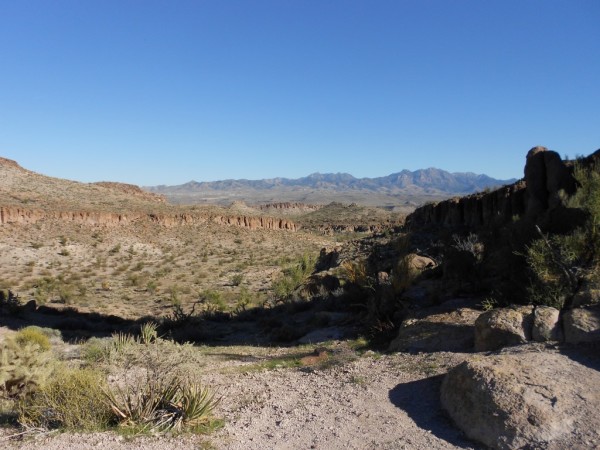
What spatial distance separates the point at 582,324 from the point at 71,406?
8154 millimetres

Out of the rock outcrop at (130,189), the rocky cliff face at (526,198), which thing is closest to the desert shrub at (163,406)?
the rocky cliff face at (526,198)

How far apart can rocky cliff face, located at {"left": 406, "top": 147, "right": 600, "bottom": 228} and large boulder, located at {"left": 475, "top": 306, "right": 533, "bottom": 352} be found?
14.2 ft

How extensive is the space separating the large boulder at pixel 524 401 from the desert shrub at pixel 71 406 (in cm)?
475

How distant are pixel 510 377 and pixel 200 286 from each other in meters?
23.7

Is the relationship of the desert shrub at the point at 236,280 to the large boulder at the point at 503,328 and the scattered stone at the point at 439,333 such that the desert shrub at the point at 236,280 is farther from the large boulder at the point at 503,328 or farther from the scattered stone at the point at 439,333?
the large boulder at the point at 503,328

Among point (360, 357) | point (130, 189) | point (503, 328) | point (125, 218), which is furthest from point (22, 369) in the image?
point (130, 189)

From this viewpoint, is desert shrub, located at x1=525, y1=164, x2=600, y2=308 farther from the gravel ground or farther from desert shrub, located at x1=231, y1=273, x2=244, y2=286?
desert shrub, located at x1=231, y1=273, x2=244, y2=286

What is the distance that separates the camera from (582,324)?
8297mm

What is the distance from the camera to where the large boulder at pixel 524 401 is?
225 inches

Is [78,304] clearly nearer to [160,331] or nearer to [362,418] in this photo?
[160,331]

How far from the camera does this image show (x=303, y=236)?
53281 millimetres

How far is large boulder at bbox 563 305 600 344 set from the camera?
26.7ft

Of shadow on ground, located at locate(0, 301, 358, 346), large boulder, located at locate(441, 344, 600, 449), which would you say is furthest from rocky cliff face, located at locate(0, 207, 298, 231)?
large boulder, located at locate(441, 344, 600, 449)

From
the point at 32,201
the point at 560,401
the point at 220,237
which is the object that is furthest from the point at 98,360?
the point at 32,201
